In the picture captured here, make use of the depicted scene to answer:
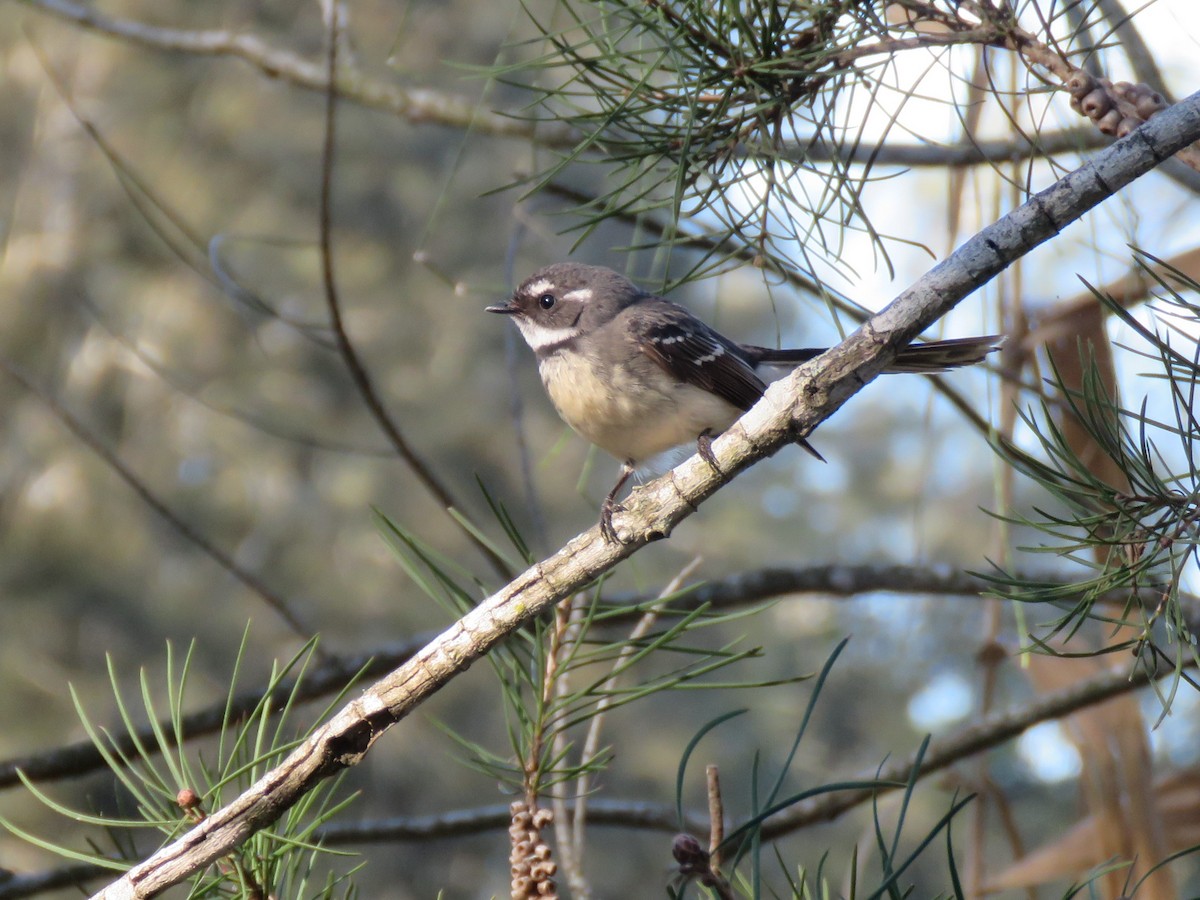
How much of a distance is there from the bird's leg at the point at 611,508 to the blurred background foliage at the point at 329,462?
16.0 ft

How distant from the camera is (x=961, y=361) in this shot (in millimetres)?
2266

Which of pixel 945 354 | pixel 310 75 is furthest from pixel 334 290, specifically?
pixel 945 354

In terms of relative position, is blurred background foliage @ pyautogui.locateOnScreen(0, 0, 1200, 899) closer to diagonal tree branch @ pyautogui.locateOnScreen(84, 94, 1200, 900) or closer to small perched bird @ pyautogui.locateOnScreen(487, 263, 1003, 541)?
small perched bird @ pyautogui.locateOnScreen(487, 263, 1003, 541)

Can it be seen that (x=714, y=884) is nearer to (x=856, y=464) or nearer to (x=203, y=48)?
(x=203, y=48)

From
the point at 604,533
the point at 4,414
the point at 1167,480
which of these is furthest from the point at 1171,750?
the point at 4,414

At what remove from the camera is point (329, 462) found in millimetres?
9961

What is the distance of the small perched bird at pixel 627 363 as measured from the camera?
2967mm

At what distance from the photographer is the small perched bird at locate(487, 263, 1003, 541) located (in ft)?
9.73

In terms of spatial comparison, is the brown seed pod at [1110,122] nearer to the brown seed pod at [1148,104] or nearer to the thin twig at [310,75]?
the brown seed pod at [1148,104]

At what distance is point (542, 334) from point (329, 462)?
22.9 ft

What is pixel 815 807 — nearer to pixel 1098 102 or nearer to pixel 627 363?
pixel 627 363

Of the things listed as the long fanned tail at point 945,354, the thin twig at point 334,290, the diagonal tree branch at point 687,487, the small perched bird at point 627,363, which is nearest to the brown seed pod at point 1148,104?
the diagonal tree branch at point 687,487

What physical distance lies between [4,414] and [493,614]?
9702 mm

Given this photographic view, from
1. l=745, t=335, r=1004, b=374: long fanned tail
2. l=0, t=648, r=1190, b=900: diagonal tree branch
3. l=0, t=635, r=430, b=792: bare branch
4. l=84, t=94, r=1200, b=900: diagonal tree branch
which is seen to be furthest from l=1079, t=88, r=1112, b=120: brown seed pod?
l=0, t=635, r=430, b=792: bare branch
